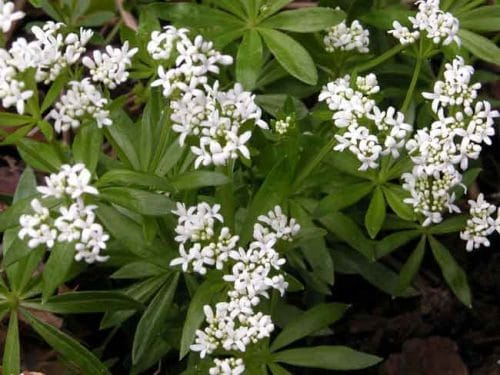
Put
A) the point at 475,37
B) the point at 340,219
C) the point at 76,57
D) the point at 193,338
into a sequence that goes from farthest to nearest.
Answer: the point at 475,37, the point at 340,219, the point at 193,338, the point at 76,57

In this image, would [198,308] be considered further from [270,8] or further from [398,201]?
[270,8]

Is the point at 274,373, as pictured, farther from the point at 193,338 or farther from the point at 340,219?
the point at 340,219

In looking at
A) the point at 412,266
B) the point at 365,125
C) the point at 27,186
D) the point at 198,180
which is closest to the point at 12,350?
the point at 27,186

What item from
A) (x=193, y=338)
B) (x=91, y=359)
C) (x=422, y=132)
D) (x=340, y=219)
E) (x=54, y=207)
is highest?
(x=422, y=132)

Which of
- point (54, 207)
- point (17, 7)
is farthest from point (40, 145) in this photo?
point (17, 7)

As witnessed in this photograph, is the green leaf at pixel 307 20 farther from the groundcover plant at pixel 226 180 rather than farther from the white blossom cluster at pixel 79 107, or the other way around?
the white blossom cluster at pixel 79 107
